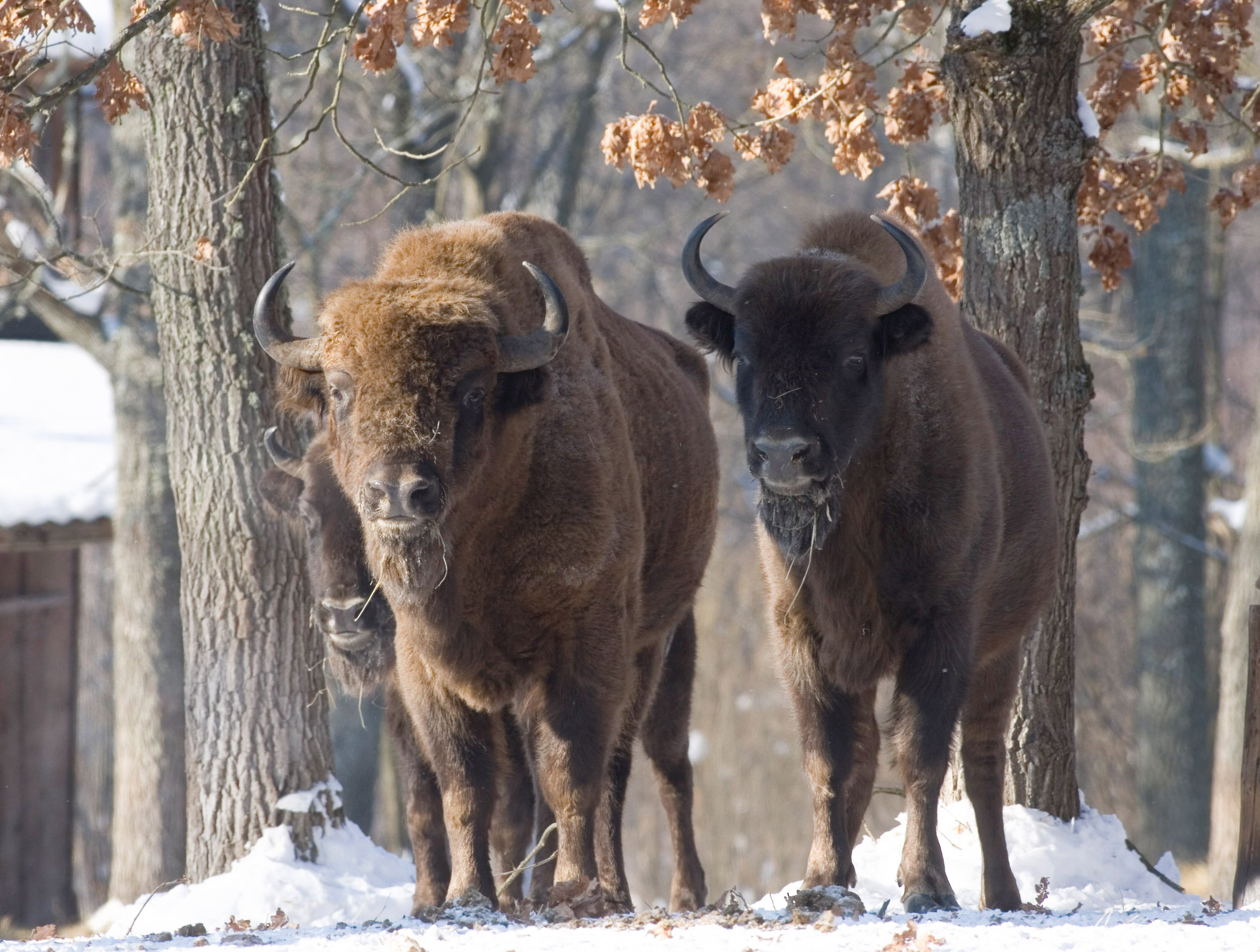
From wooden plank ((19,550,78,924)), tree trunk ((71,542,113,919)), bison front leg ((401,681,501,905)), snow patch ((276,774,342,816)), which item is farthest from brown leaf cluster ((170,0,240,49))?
tree trunk ((71,542,113,919))

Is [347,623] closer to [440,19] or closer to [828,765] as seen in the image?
[828,765]

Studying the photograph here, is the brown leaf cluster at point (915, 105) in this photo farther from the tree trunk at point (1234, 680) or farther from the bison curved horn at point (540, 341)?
the tree trunk at point (1234, 680)

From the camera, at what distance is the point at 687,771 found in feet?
23.4

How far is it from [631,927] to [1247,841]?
9.99ft

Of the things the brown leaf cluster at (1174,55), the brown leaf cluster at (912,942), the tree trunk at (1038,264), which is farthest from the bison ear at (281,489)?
the brown leaf cluster at (1174,55)

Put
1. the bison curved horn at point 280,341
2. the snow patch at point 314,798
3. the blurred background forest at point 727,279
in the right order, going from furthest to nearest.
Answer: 1. the blurred background forest at point 727,279
2. the snow patch at point 314,798
3. the bison curved horn at point 280,341

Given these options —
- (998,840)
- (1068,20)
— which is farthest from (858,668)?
(1068,20)

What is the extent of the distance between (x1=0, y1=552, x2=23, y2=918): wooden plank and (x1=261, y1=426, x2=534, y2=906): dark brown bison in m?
7.36

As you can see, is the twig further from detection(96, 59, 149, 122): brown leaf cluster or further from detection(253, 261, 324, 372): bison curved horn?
detection(96, 59, 149, 122): brown leaf cluster

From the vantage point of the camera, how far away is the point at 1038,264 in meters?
6.70

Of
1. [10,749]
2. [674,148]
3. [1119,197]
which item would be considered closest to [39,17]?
[674,148]

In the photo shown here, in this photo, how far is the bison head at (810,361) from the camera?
4.83 m

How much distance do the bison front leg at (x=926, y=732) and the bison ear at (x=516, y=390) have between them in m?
1.64

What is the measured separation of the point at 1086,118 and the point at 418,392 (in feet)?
12.4
